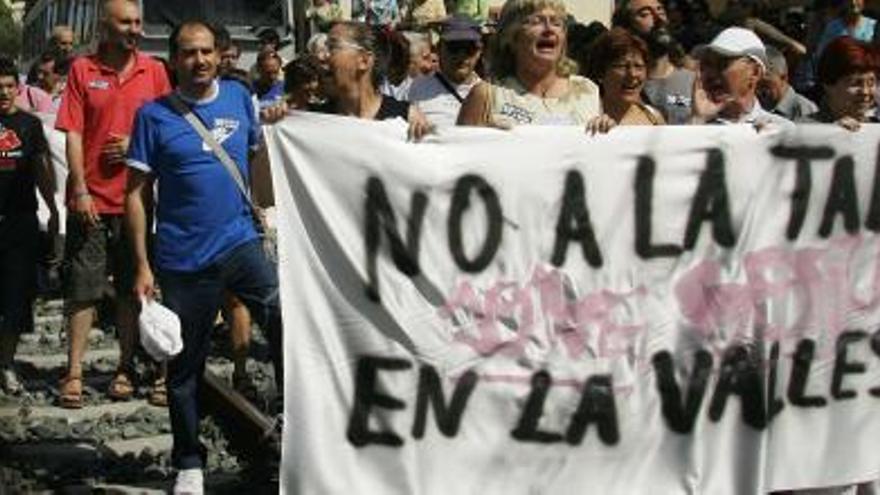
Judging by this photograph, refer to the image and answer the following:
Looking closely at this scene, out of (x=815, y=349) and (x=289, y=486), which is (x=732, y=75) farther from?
(x=289, y=486)

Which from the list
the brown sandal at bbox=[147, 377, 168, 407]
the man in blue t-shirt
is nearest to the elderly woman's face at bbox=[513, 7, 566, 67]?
the man in blue t-shirt

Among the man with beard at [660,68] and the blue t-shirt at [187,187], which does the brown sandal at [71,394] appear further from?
the man with beard at [660,68]

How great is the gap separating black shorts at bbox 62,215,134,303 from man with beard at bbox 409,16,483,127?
1543 mm

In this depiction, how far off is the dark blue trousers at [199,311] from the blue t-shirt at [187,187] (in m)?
0.05

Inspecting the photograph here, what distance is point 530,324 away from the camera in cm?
511

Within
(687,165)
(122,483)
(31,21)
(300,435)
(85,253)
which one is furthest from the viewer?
(31,21)

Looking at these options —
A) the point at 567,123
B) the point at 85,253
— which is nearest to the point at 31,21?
the point at 85,253

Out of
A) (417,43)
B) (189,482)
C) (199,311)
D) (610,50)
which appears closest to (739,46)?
(610,50)

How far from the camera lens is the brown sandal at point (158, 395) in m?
6.98

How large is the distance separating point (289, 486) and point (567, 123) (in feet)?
5.37

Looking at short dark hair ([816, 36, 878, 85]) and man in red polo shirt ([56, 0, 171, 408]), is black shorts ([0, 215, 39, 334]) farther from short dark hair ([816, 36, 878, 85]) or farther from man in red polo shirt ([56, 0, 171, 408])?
short dark hair ([816, 36, 878, 85])

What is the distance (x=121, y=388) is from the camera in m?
7.08

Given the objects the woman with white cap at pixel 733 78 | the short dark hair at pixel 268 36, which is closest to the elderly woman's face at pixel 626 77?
the woman with white cap at pixel 733 78

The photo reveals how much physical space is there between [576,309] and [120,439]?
2389 millimetres
